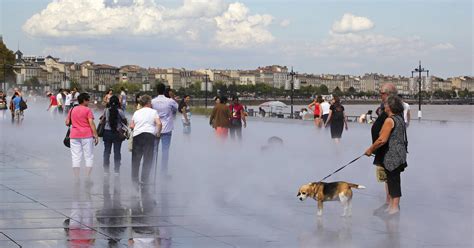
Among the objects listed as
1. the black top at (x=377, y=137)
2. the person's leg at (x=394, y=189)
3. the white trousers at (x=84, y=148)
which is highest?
the black top at (x=377, y=137)

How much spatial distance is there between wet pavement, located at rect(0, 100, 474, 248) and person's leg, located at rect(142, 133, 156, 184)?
30cm

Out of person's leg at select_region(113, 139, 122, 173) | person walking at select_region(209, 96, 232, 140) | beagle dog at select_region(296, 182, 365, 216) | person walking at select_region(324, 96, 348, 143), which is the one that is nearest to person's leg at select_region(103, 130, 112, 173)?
person's leg at select_region(113, 139, 122, 173)

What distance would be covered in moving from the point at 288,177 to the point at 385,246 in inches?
262

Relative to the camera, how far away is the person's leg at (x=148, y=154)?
14.0 metres

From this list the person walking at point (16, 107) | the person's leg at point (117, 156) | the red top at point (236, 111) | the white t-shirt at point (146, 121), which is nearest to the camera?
the white t-shirt at point (146, 121)

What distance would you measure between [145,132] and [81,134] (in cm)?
99

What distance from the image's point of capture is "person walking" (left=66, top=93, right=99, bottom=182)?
555 inches

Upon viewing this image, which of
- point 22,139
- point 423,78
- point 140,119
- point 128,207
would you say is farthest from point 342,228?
point 423,78

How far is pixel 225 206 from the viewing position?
37.0 ft

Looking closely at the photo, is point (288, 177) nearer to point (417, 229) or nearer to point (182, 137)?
point (417, 229)

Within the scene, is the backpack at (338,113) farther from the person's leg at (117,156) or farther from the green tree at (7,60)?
the green tree at (7,60)

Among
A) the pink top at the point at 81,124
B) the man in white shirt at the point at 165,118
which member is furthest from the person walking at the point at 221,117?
the pink top at the point at 81,124

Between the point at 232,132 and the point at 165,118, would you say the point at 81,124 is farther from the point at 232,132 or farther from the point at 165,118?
the point at 232,132

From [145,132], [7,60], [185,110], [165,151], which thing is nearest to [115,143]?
[165,151]
